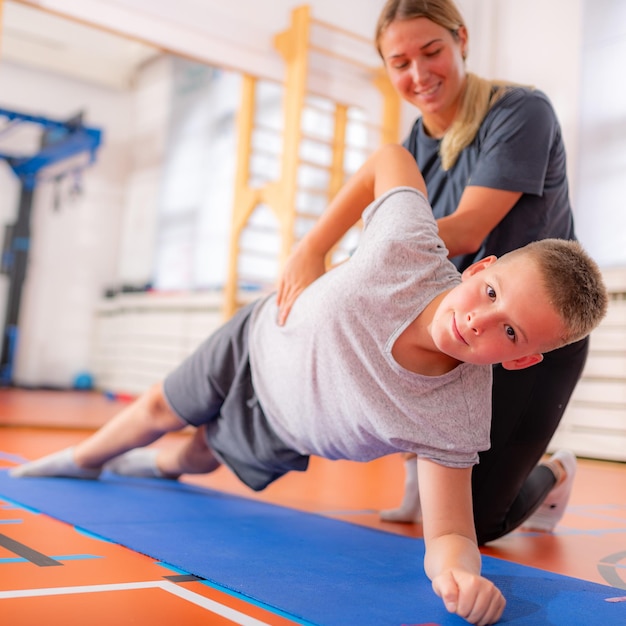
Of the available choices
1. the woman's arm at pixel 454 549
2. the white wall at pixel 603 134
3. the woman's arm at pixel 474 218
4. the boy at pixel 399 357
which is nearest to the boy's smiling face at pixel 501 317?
the boy at pixel 399 357

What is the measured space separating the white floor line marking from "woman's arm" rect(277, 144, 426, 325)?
0.59 metres

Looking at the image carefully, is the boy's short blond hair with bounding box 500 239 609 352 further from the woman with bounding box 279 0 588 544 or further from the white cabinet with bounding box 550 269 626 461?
the white cabinet with bounding box 550 269 626 461

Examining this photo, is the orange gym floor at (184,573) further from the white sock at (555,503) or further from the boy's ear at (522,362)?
the boy's ear at (522,362)

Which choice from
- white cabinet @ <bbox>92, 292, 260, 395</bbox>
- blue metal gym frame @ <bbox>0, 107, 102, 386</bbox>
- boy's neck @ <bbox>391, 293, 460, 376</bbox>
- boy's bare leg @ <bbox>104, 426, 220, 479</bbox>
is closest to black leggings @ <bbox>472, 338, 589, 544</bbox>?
boy's neck @ <bbox>391, 293, 460, 376</bbox>

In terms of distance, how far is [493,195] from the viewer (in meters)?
1.53

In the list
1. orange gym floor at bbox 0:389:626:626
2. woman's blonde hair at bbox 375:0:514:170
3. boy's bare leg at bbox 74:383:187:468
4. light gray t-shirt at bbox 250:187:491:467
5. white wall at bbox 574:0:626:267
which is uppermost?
white wall at bbox 574:0:626:267

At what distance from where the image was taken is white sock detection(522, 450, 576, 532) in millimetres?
1889

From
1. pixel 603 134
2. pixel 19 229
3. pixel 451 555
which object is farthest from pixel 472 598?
pixel 19 229

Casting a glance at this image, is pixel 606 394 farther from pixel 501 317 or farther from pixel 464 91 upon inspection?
pixel 501 317

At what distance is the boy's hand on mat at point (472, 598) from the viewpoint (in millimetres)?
1002

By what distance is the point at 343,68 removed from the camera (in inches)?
178

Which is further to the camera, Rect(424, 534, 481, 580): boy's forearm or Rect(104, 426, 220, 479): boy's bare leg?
Rect(104, 426, 220, 479): boy's bare leg

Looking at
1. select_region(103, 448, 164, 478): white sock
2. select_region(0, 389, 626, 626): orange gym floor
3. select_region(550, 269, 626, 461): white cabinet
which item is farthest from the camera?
select_region(550, 269, 626, 461): white cabinet

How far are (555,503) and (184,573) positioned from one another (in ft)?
Result: 3.56
